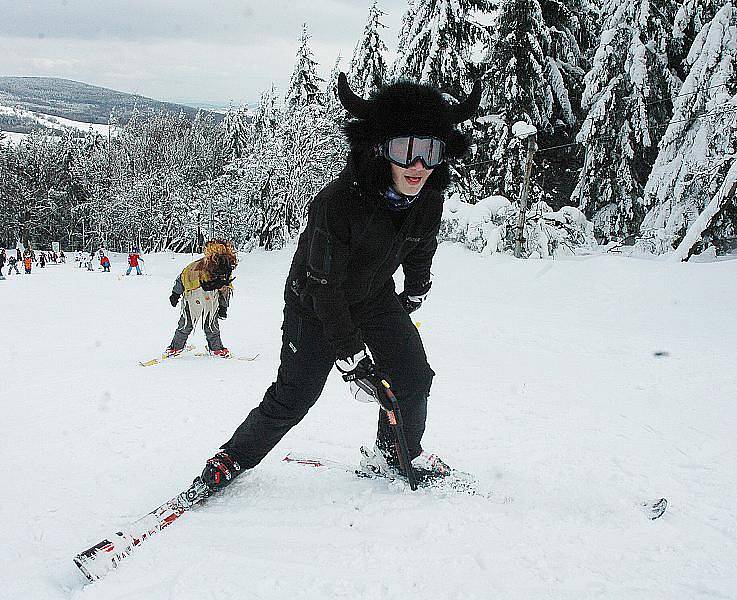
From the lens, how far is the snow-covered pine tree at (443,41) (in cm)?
2211

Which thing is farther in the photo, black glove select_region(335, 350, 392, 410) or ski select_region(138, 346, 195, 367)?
ski select_region(138, 346, 195, 367)

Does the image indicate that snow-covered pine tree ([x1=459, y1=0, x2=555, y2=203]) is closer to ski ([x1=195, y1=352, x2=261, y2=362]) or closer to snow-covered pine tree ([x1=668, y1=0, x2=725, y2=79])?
snow-covered pine tree ([x1=668, y1=0, x2=725, y2=79])

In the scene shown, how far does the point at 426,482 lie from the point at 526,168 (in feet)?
54.1

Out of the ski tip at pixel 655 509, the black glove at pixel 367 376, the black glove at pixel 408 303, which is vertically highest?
the black glove at pixel 408 303

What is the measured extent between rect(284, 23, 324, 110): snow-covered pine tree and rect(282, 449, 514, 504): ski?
115 feet

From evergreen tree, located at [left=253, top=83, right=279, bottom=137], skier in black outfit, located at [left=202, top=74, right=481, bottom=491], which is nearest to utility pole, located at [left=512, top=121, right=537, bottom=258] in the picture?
skier in black outfit, located at [left=202, top=74, right=481, bottom=491]

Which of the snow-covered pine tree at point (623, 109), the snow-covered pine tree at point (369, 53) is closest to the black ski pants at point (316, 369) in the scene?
the snow-covered pine tree at point (623, 109)

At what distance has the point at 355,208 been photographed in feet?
10.2

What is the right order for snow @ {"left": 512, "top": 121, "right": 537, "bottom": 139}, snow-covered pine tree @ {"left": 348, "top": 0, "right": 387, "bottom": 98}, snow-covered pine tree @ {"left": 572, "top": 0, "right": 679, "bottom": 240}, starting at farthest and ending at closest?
snow-covered pine tree @ {"left": 348, "top": 0, "right": 387, "bottom": 98} < snow-covered pine tree @ {"left": 572, "top": 0, "right": 679, "bottom": 240} < snow @ {"left": 512, "top": 121, "right": 537, "bottom": 139}

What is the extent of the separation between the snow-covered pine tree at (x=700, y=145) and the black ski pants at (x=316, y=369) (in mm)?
14130

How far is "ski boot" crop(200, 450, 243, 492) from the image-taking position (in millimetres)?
3373

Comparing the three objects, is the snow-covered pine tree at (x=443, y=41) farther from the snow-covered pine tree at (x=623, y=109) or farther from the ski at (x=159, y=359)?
the ski at (x=159, y=359)

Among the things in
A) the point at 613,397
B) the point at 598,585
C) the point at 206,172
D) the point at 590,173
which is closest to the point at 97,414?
the point at 598,585

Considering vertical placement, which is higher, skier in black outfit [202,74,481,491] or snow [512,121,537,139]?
snow [512,121,537,139]
